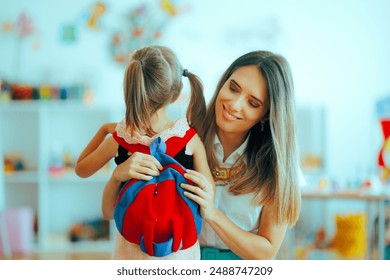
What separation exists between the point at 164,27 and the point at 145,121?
752mm

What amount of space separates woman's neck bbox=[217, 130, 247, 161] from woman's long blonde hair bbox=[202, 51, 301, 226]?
0.08ft

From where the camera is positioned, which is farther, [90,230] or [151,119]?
[90,230]

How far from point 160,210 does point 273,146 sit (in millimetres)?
305

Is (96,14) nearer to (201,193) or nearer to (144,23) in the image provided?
(144,23)

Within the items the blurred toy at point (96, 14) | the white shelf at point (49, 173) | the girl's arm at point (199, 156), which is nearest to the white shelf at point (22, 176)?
the white shelf at point (49, 173)

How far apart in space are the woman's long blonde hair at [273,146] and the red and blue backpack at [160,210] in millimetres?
134

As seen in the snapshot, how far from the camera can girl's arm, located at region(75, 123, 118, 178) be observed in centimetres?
123

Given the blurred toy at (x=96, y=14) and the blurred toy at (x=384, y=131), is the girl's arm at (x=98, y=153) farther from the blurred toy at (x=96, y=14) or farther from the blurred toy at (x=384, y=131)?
the blurred toy at (x=384, y=131)

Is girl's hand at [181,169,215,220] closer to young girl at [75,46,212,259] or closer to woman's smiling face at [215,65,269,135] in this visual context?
young girl at [75,46,212,259]

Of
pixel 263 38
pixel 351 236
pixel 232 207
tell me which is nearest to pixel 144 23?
pixel 263 38

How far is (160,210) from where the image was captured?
115cm

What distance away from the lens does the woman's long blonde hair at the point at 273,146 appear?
1236 mm

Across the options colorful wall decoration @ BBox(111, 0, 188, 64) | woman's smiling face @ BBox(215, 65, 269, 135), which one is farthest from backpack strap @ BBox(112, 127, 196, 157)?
colorful wall decoration @ BBox(111, 0, 188, 64)
